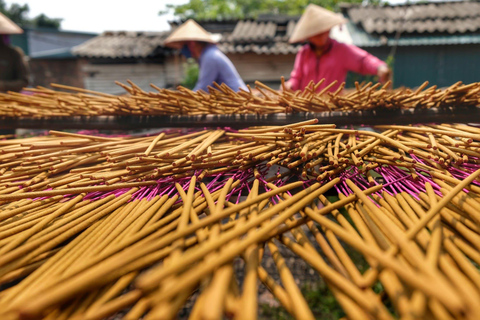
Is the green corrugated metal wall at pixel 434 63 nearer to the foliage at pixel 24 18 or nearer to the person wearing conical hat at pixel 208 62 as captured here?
the person wearing conical hat at pixel 208 62

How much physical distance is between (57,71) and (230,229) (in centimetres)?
1319

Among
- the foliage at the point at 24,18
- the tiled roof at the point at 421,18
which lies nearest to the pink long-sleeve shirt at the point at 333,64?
the tiled roof at the point at 421,18

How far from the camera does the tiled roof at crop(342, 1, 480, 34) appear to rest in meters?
6.54

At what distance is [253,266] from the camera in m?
0.37

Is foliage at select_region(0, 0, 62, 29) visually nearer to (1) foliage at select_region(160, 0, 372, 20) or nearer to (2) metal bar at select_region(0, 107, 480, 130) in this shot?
(1) foliage at select_region(160, 0, 372, 20)

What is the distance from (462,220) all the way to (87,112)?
1.19 m

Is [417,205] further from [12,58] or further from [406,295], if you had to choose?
[12,58]

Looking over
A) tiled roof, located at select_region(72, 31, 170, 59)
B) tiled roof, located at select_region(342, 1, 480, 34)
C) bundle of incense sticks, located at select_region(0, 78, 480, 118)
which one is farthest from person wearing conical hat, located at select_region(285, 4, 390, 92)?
tiled roof, located at select_region(72, 31, 170, 59)

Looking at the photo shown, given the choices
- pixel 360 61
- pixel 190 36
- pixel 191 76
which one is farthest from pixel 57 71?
pixel 360 61

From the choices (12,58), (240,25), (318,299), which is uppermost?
(240,25)

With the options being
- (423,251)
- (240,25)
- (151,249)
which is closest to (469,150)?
(423,251)

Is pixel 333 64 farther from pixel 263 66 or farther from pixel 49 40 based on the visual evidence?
pixel 49 40

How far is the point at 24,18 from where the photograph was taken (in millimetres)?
23172

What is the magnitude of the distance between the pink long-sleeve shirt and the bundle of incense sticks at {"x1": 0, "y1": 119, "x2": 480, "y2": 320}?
1.60m
